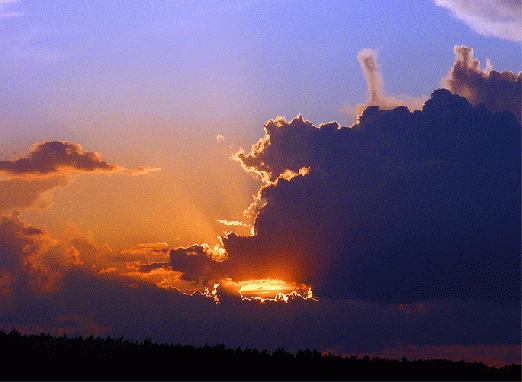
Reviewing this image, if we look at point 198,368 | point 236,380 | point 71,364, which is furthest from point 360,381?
point 71,364

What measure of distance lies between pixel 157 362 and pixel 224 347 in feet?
45.6

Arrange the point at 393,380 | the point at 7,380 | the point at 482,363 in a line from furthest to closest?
the point at 482,363 → the point at 393,380 → the point at 7,380

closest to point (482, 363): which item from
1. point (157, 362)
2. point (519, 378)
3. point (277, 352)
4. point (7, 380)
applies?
point (519, 378)

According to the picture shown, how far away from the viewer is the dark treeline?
77.4 metres

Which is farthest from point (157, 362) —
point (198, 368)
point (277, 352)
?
point (277, 352)

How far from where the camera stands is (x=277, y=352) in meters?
90.9

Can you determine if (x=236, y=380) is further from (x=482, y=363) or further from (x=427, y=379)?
(x=482, y=363)

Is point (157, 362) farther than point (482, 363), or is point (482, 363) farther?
point (482, 363)

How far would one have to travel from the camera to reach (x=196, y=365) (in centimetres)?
8181

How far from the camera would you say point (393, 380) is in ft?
255

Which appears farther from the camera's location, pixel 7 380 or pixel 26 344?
pixel 26 344

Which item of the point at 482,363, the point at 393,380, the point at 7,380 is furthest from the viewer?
the point at 482,363

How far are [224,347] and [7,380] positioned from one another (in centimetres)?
3167

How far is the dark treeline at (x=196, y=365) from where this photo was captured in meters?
77.4
